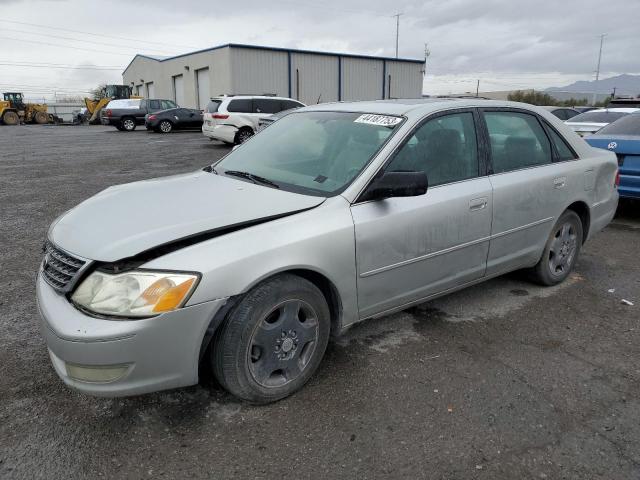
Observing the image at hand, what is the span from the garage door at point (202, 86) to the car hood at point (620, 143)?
31.3m

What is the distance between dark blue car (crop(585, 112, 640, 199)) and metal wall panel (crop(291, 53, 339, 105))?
2697 centimetres

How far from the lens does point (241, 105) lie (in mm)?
16781

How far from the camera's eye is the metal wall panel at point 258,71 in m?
30.9

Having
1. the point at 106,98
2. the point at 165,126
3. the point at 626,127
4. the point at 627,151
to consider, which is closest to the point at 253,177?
the point at 627,151

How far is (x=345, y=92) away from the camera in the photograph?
35.4 m

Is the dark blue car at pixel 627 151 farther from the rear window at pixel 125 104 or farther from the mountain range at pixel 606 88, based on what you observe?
the mountain range at pixel 606 88

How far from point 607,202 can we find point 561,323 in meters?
1.60

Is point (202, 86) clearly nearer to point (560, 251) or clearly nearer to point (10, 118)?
point (10, 118)

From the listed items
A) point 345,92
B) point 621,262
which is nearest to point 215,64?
point 345,92

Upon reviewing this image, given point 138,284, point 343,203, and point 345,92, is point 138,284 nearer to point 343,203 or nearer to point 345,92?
point 343,203

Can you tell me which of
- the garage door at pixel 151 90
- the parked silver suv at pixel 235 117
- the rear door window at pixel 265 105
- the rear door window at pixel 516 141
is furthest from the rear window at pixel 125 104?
the rear door window at pixel 516 141

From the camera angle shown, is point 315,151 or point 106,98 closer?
point 315,151

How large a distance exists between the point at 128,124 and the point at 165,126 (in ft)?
12.5

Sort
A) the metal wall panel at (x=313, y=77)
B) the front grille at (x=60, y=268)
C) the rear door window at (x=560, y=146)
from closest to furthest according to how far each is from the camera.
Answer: the front grille at (x=60, y=268) < the rear door window at (x=560, y=146) < the metal wall panel at (x=313, y=77)
